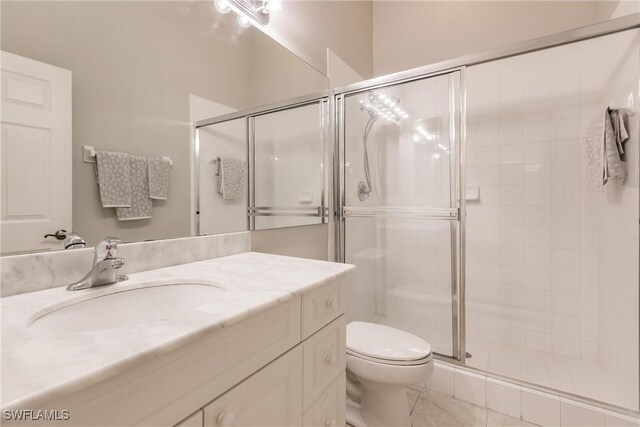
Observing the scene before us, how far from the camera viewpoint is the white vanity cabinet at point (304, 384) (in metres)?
0.61

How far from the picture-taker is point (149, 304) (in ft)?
2.76

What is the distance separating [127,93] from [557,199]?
2.47 m

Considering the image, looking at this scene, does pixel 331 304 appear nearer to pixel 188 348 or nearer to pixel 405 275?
pixel 188 348

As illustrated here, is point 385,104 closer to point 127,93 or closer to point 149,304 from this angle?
point 127,93

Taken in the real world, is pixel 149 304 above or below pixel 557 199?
below

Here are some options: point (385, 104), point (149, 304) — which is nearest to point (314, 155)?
point (385, 104)

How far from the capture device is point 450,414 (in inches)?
57.3

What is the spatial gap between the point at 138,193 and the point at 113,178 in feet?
0.29

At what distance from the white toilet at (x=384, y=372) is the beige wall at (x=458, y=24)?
2.13 m

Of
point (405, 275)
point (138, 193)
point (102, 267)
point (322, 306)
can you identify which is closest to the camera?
point (102, 267)

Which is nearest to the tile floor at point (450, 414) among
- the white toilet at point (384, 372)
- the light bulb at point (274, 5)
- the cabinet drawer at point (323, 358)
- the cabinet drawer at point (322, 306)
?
the white toilet at point (384, 372)

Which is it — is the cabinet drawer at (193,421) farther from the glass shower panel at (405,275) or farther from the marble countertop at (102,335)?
the glass shower panel at (405,275)

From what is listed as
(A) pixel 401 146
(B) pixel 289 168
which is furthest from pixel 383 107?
(B) pixel 289 168

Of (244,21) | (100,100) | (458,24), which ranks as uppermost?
(458,24)
